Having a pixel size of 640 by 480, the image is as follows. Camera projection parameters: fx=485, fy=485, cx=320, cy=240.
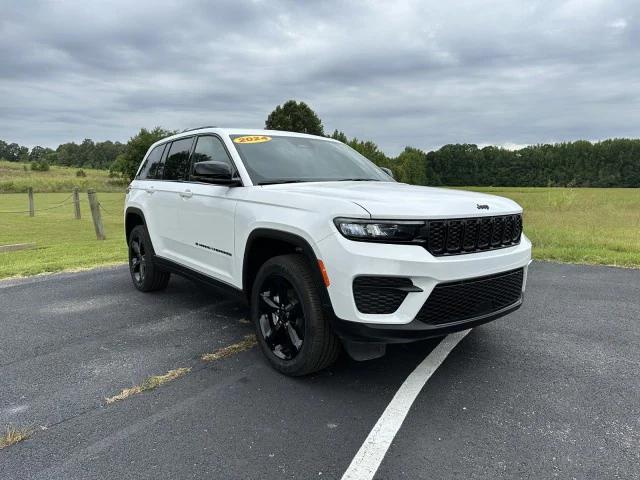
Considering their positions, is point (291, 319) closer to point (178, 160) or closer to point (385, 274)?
Result: point (385, 274)

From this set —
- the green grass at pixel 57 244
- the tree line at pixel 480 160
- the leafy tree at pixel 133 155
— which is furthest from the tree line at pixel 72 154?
the green grass at pixel 57 244

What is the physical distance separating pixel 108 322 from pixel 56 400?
175 centimetres

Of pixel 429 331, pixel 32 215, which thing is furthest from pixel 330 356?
pixel 32 215

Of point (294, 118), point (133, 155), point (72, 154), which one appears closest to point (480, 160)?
point (294, 118)

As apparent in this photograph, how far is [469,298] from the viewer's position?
3125 mm

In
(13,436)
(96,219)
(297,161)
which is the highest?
(297,161)

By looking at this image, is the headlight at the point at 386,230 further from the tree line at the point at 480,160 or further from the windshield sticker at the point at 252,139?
the tree line at the point at 480,160

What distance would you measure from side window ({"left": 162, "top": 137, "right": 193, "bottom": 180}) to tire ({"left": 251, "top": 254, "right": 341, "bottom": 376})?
1.93m

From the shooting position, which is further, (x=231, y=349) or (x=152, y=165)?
(x=152, y=165)

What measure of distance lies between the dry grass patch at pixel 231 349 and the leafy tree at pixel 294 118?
6522 cm

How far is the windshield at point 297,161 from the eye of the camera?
13.4ft

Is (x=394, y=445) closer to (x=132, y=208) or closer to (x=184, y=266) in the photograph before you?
(x=184, y=266)

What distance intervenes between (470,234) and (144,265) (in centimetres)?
424

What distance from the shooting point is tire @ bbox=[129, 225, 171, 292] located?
18.9 feet
